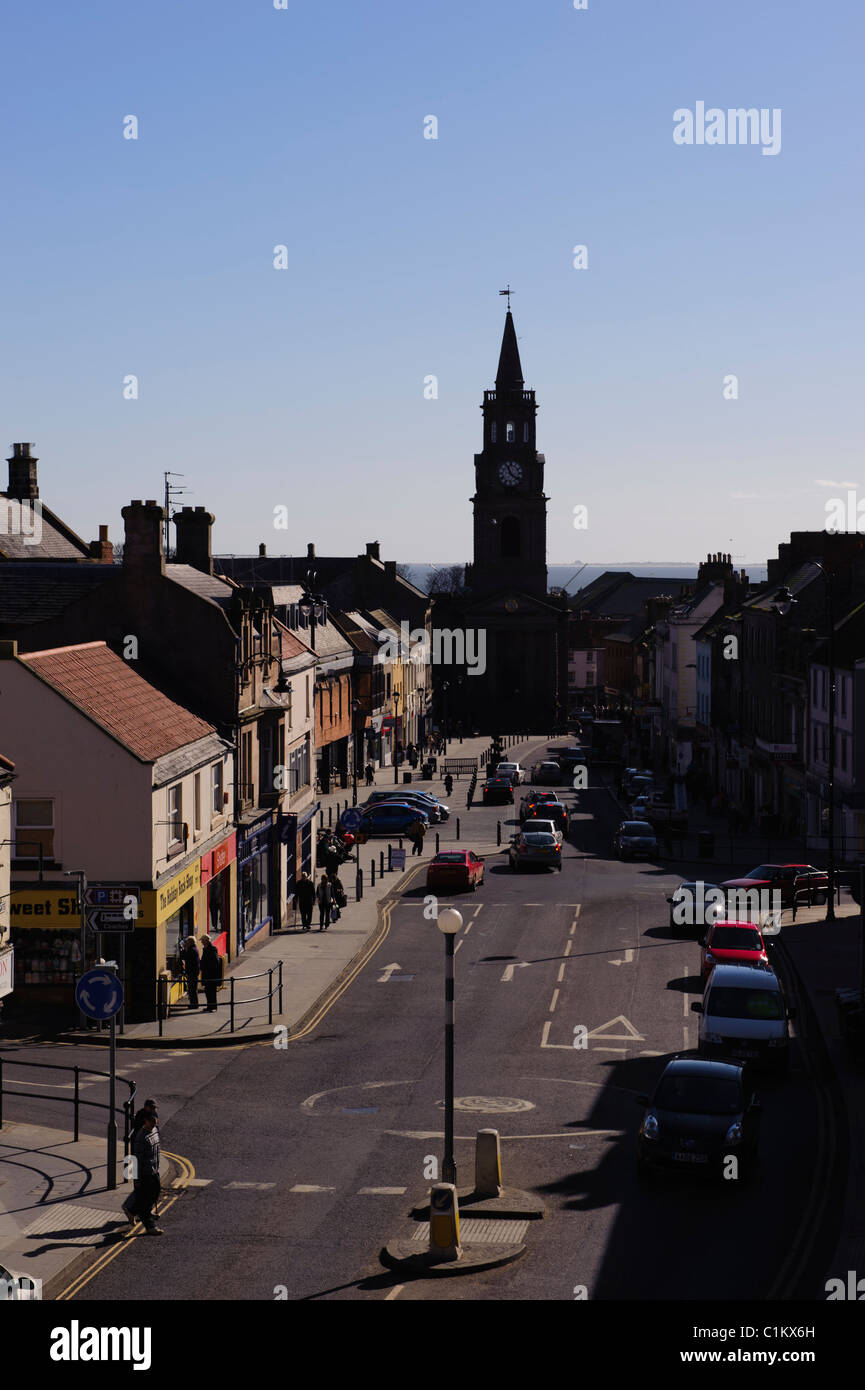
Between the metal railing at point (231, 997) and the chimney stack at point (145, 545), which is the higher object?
the chimney stack at point (145, 545)

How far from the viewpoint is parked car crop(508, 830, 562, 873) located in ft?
193

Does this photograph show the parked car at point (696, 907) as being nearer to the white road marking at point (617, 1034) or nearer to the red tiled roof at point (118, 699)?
the white road marking at point (617, 1034)

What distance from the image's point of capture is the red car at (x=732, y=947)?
36625 mm

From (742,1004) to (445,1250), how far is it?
12171 mm

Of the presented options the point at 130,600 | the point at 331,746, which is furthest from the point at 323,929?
the point at 331,746

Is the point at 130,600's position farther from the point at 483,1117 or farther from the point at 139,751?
the point at 483,1117

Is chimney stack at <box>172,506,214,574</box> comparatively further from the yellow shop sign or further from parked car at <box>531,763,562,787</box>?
parked car at <box>531,763,562,787</box>

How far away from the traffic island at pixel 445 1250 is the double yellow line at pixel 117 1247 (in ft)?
11.1

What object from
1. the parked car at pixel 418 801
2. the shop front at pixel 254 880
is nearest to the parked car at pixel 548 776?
the parked car at pixel 418 801

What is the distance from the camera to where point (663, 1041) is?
3256cm

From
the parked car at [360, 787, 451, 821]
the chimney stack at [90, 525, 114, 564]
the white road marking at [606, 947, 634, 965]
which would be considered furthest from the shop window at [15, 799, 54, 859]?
the parked car at [360, 787, 451, 821]

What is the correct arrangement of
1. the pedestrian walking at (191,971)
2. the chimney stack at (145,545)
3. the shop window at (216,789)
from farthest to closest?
the chimney stack at (145,545)
the shop window at (216,789)
the pedestrian walking at (191,971)

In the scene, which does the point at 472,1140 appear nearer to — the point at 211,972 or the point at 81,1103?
the point at 81,1103
